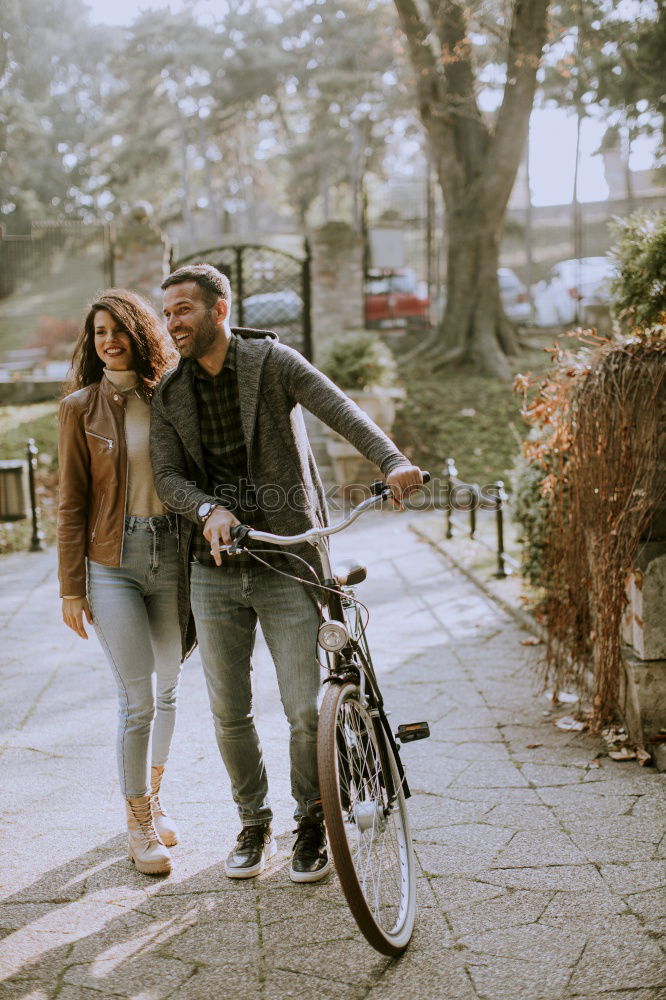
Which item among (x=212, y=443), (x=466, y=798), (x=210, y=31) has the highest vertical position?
(x=210, y=31)

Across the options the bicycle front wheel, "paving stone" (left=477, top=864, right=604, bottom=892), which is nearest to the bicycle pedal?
the bicycle front wheel

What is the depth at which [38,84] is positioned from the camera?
35.5 m

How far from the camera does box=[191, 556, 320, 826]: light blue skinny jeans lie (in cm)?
336

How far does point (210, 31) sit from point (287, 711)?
38925 mm

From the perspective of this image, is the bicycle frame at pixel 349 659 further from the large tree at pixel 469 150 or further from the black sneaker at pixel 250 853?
the large tree at pixel 469 150

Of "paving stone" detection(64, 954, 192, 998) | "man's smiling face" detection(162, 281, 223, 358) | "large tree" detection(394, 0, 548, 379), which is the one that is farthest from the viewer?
"large tree" detection(394, 0, 548, 379)

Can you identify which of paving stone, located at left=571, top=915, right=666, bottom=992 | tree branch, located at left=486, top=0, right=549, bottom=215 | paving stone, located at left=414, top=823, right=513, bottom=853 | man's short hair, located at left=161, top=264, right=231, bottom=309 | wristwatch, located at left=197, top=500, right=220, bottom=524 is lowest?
paving stone, located at left=414, top=823, right=513, bottom=853

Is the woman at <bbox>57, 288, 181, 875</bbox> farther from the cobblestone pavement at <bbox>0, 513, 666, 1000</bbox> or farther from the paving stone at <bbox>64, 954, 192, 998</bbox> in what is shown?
the paving stone at <bbox>64, 954, 192, 998</bbox>

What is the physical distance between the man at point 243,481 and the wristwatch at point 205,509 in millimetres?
90

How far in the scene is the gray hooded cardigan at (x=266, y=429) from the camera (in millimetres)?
Answer: 3281

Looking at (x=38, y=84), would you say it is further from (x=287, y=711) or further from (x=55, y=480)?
(x=287, y=711)

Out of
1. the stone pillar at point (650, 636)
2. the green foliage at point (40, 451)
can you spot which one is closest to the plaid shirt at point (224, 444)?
the stone pillar at point (650, 636)

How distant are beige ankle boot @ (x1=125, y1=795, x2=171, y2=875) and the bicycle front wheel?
80cm

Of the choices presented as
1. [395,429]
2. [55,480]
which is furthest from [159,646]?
[395,429]
